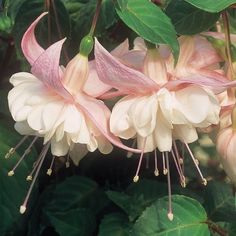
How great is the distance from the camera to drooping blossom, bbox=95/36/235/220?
0.83 m

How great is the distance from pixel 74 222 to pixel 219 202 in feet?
0.87

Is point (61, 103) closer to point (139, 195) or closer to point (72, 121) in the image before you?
point (72, 121)

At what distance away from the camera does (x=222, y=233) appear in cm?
112

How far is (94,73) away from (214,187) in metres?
0.48

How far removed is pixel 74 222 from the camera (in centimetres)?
125

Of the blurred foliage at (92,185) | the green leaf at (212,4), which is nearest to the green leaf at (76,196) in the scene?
the blurred foliage at (92,185)

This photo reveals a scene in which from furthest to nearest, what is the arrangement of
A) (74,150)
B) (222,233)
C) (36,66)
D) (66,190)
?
(66,190), (222,233), (74,150), (36,66)

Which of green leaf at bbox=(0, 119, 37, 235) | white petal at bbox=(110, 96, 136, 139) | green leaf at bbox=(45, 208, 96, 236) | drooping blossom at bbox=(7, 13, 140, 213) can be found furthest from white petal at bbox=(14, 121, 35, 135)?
green leaf at bbox=(45, 208, 96, 236)

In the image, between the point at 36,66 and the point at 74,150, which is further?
the point at 74,150

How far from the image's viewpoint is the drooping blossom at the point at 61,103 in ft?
2.77

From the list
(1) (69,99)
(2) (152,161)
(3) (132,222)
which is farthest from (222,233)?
(1) (69,99)

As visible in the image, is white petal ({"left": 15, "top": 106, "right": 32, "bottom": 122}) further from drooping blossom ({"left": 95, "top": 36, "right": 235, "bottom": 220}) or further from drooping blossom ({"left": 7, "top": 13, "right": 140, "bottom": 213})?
drooping blossom ({"left": 95, "top": 36, "right": 235, "bottom": 220})

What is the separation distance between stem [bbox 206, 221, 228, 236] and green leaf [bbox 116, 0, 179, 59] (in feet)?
1.20

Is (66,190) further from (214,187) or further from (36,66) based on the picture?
(36,66)
